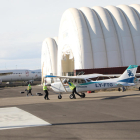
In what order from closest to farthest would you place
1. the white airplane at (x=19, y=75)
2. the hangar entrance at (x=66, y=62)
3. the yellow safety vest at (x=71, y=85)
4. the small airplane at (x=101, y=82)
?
1. the yellow safety vest at (x=71, y=85)
2. the small airplane at (x=101, y=82)
3. the hangar entrance at (x=66, y=62)
4. the white airplane at (x=19, y=75)

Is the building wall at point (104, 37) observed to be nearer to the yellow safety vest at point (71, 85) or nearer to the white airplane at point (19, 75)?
the yellow safety vest at point (71, 85)

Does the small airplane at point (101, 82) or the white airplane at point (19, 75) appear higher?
the white airplane at point (19, 75)

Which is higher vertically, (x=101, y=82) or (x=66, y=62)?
(x=66, y=62)

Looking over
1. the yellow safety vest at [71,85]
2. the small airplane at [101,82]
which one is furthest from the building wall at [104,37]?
the yellow safety vest at [71,85]

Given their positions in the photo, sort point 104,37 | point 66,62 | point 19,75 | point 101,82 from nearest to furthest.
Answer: point 101,82 → point 104,37 → point 66,62 → point 19,75

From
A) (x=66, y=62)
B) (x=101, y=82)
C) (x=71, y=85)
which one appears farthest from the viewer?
(x=66, y=62)

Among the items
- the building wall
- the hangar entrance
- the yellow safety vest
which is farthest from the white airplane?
the yellow safety vest

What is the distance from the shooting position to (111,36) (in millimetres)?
44594

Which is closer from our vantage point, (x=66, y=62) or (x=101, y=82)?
(x=101, y=82)

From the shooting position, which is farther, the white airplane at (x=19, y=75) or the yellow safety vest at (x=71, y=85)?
the white airplane at (x=19, y=75)

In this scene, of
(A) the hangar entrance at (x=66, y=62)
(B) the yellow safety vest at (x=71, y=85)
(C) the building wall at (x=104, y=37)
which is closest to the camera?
(B) the yellow safety vest at (x=71, y=85)

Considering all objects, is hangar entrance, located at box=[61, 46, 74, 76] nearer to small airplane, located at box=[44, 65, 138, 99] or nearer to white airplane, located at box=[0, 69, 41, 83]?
white airplane, located at box=[0, 69, 41, 83]

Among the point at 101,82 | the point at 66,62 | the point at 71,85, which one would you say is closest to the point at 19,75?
the point at 66,62

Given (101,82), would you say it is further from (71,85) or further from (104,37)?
(104,37)
